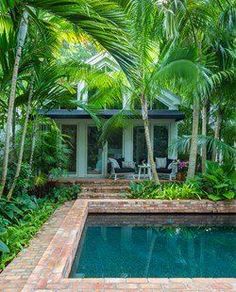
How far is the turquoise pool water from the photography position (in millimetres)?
5688

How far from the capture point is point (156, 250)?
7027 mm

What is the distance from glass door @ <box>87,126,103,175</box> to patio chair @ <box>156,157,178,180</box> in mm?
2373

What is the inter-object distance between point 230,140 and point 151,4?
6.86m

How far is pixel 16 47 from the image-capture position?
236 inches

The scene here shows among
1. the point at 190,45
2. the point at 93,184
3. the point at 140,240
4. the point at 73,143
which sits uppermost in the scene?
the point at 190,45

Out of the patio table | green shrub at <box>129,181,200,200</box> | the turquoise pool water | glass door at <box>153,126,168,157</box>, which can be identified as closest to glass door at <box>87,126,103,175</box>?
the patio table

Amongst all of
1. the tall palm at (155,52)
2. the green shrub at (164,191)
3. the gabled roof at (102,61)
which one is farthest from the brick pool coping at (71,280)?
the gabled roof at (102,61)

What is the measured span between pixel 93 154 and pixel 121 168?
1.66 m

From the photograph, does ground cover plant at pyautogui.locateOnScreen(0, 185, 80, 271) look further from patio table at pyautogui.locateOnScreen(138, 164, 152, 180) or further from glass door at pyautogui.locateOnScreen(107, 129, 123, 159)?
glass door at pyautogui.locateOnScreen(107, 129, 123, 159)

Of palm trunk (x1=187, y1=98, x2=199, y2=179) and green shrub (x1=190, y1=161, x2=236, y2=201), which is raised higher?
palm trunk (x1=187, y1=98, x2=199, y2=179)

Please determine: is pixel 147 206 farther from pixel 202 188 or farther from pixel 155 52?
pixel 155 52

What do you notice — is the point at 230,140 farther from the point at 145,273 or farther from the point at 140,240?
the point at 145,273

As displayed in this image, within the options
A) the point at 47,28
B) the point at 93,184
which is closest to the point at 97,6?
the point at 47,28

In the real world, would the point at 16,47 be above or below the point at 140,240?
above
